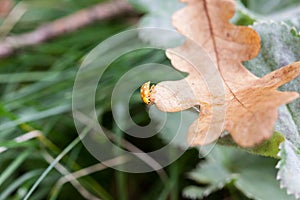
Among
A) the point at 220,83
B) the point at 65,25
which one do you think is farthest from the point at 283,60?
the point at 65,25

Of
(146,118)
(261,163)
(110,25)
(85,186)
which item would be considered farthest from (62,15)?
(261,163)

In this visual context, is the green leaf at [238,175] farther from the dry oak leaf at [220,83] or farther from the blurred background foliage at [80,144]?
the dry oak leaf at [220,83]

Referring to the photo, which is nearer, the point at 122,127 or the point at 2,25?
the point at 122,127

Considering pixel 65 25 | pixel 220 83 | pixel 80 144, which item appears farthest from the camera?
pixel 65 25

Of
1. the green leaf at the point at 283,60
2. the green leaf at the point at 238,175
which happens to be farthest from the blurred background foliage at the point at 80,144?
the green leaf at the point at 283,60

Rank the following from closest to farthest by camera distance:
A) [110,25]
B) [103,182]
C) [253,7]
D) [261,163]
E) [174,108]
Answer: [174,108] → [261,163] → [103,182] → [253,7] → [110,25]

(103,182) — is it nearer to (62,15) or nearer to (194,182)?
(194,182)

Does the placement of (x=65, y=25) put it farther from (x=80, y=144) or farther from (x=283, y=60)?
(x=283, y=60)
